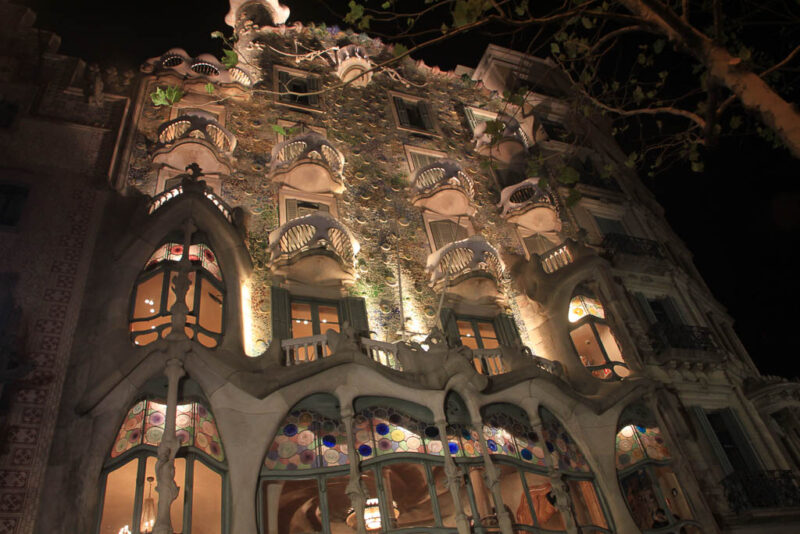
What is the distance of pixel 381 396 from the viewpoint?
1128 cm

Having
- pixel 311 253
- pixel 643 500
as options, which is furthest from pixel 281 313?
pixel 643 500

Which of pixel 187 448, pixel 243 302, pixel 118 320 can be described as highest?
pixel 243 302

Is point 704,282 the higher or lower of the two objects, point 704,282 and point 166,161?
the lower

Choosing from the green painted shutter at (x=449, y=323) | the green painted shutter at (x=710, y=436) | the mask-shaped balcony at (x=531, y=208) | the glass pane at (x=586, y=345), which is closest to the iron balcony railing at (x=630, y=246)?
the mask-shaped balcony at (x=531, y=208)

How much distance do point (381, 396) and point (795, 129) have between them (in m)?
7.99

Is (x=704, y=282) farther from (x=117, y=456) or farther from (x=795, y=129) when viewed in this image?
(x=117, y=456)

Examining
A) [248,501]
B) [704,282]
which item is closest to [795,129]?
[248,501]

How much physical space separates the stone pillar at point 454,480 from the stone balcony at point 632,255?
10.2 m

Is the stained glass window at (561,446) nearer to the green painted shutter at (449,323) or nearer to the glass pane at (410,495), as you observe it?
the glass pane at (410,495)

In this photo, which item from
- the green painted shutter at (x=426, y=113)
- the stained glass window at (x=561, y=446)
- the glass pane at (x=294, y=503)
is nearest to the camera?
the glass pane at (x=294, y=503)

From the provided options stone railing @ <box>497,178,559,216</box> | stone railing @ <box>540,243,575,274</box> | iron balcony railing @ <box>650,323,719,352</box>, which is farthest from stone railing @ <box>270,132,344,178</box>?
iron balcony railing @ <box>650,323,719,352</box>

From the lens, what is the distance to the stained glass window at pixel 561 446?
39.9ft

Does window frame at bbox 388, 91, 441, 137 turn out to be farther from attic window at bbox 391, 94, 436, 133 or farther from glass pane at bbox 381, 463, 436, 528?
glass pane at bbox 381, 463, 436, 528

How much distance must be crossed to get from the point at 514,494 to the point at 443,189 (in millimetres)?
9165
